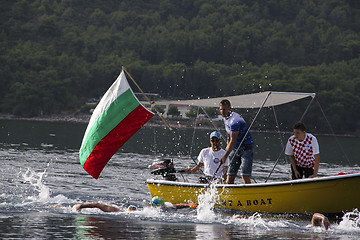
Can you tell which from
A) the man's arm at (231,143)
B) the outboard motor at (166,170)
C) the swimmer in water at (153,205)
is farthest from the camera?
the outboard motor at (166,170)

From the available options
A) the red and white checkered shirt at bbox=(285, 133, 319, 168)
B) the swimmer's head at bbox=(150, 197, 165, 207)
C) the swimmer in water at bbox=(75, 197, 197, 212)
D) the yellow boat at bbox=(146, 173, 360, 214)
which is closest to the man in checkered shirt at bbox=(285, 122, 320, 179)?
the red and white checkered shirt at bbox=(285, 133, 319, 168)

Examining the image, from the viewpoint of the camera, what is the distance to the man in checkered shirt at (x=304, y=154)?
13.2m

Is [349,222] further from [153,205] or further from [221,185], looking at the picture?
[153,205]

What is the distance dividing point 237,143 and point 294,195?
1718mm

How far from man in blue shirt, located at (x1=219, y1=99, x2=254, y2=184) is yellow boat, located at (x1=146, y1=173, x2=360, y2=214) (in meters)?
0.46

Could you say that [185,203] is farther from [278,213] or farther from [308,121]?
[308,121]

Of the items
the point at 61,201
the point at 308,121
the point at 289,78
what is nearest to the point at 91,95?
the point at 289,78

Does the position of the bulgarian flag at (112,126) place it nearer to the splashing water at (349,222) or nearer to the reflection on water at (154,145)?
the splashing water at (349,222)

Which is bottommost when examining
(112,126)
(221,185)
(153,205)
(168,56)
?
(153,205)

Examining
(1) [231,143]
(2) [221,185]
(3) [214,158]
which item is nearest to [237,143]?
(1) [231,143]

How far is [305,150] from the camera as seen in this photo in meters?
13.3

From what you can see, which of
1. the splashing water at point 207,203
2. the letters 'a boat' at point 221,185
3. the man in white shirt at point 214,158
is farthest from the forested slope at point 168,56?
the splashing water at point 207,203

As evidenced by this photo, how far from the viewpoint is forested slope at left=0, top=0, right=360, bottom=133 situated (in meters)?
126

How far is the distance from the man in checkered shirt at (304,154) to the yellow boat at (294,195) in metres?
0.68
